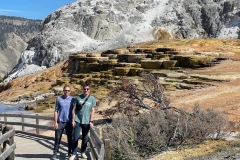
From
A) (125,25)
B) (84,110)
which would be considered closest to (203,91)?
(84,110)

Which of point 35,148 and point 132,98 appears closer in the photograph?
point 35,148

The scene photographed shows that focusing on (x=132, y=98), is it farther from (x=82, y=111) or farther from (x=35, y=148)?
(x=82, y=111)

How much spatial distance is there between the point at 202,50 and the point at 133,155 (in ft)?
142

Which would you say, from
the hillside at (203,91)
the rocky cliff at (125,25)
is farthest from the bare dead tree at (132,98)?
the rocky cliff at (125,25)

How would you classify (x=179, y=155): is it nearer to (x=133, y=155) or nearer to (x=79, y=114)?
(x=133, y=155)

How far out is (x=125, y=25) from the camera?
87.1m

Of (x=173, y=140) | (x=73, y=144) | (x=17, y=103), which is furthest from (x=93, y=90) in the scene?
(x=73, y=144)

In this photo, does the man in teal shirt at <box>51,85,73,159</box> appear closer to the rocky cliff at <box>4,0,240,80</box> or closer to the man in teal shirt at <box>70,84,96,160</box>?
the man in teal shirt at <box>70,84,96,160</box>

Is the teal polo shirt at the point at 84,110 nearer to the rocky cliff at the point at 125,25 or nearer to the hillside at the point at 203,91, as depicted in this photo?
the hillside at the point at 203,91

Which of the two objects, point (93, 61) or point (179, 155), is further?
point (93, 61)

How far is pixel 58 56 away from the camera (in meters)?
83.6

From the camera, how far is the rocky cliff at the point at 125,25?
3270 inches

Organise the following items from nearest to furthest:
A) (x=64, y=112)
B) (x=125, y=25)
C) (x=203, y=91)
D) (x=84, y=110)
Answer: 1. (x=84, y=110)
2. (x=64, y=112)
3. (x=203, y=91)
4. (x=125, y=25)

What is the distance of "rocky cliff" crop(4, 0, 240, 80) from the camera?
83.1m
